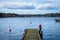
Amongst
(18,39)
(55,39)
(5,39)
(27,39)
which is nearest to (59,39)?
(55,39)

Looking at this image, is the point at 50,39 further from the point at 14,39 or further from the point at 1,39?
the point at 1,39

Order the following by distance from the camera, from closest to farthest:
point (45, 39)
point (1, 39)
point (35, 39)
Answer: point (35, 39) → point (45, 39) → point (1, 39)

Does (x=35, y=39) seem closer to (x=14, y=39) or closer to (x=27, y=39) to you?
(x=27, y=39)

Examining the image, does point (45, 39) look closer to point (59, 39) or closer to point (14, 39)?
point (59, 39)

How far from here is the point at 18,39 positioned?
34031mm

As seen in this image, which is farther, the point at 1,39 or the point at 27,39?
the point at 1,39

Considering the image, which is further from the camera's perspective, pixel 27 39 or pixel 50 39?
pixel 50 39

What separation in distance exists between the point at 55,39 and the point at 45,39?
1874 millimetres

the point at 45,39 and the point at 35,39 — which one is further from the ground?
the point at 35,39

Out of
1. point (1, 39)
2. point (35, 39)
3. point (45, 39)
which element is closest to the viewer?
point (35, 39)

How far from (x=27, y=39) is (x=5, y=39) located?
1535 cm

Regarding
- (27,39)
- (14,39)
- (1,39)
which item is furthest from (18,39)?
(27,39)

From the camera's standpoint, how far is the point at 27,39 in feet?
66.2

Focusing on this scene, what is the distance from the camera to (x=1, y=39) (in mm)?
35500
